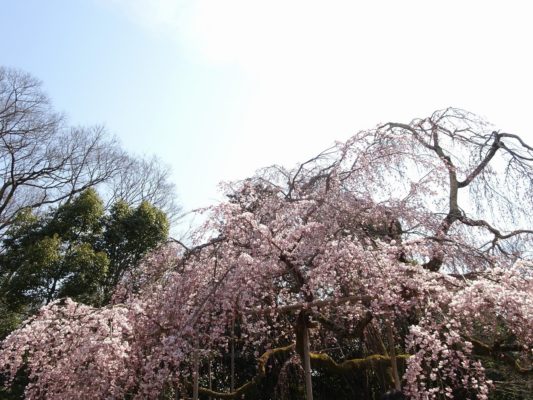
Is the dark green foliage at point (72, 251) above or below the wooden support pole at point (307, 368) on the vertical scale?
above

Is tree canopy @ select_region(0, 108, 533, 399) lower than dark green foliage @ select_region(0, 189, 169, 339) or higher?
lower

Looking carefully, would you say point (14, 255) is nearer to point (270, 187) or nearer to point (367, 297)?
point (270, 187)

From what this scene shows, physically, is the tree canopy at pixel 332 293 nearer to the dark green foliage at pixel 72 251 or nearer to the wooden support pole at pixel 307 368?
the wooden support pole at pixel 307 368

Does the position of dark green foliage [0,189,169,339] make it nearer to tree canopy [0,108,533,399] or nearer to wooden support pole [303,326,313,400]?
tree canopy [0,108,533,399]

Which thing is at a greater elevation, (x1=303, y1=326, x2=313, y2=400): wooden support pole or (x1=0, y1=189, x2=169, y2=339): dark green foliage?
(x1=0, y1=189, x2=169, y2=339): dark green foliage

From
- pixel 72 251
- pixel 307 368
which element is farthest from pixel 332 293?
pixel 72 251

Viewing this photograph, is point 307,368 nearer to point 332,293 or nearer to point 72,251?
point 332,293

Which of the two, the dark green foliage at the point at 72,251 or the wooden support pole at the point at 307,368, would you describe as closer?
the wooden support pole at the point at 307,368

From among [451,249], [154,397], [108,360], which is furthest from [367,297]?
[108,360]

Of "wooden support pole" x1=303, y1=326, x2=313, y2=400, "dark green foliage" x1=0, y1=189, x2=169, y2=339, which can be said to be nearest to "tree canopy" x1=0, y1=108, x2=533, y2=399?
"wooden support pole" x1=303, y1=326, x2=313, y2=400

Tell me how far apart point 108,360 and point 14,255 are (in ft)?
24.5

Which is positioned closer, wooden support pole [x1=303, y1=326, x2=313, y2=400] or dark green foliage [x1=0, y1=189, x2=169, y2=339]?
wooden support pole [x1=303, y1=326, x2=313, y2=400]

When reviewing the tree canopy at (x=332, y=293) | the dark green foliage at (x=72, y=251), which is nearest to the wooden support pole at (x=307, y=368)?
the tree canopy at (x=332, y=293)

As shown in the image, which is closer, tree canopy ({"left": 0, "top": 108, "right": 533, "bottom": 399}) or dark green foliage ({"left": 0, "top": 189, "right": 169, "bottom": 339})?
tree canopy ({"left": 0, "top": 108, "right": 533, "bottom": 399})
